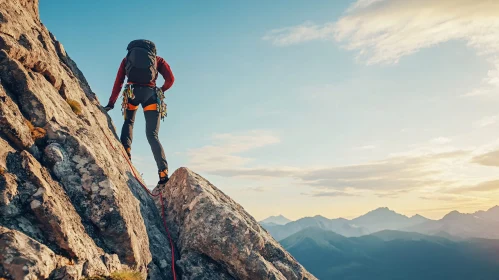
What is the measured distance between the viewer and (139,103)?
14.1 m

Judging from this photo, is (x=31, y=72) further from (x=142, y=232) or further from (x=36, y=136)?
(x=142, y=232)

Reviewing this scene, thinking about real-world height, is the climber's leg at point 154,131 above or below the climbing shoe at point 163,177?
above

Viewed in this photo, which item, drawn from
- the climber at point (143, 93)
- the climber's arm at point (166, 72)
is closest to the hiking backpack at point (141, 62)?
the climber at point (143, 93)

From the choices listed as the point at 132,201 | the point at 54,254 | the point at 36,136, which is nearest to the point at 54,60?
the point at 36,136

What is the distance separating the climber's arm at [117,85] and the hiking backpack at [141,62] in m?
0.62

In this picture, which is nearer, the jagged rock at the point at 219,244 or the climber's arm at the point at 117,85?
the jagged rock at the point at 219,244

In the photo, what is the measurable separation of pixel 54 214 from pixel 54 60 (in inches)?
305

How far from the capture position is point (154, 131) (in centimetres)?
1375

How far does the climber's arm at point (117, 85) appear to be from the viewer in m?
13.9

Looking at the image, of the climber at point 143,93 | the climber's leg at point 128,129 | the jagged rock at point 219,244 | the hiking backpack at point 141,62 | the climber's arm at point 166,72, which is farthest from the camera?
the climber's arm at point 166,72

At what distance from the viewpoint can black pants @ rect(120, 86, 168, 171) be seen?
1339cm

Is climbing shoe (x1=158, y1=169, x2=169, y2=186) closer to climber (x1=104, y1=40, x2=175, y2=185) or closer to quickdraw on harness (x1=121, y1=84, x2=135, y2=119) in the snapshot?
climber (x1=104, y1=40, x2=175, y2=185)

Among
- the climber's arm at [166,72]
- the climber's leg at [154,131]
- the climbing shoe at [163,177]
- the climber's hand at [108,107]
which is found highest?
the climber's arm at [166,72]

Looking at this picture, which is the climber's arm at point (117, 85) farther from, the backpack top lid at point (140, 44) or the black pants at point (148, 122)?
the black pants at point (148, 122)
